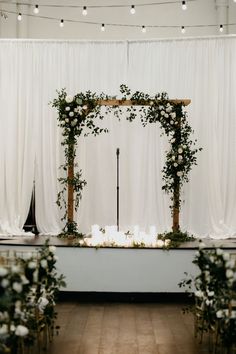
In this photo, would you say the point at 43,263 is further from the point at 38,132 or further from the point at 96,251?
the point at 38,132

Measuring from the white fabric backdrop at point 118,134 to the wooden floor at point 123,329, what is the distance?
278 cm

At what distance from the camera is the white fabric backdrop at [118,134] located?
9.57 metres

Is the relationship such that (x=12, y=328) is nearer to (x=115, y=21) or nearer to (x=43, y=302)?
(x=43, y=302)

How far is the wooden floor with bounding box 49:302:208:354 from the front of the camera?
17.3ft

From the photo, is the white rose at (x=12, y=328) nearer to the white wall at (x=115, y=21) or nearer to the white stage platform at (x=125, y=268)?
the white stage platform at (x=125, y=268)

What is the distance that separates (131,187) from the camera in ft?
32.3

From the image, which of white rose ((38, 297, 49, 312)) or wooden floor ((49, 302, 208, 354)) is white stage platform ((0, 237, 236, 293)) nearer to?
wooden floor ((49, 302, 208, 354))

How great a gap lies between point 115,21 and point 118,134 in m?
2.08

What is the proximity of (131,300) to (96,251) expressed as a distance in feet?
2.57

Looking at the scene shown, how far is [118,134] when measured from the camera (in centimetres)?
980

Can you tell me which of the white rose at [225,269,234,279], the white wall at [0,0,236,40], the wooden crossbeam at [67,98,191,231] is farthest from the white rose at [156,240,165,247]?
the white wall at [0,0,236,40]

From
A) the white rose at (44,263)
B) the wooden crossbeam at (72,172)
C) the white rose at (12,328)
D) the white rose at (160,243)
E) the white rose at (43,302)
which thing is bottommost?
the white rose at (12,328)

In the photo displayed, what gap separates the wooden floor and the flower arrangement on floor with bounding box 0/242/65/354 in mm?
328

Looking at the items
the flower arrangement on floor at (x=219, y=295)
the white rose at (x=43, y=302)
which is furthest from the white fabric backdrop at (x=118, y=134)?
the white rose at (x=43, y=302)
